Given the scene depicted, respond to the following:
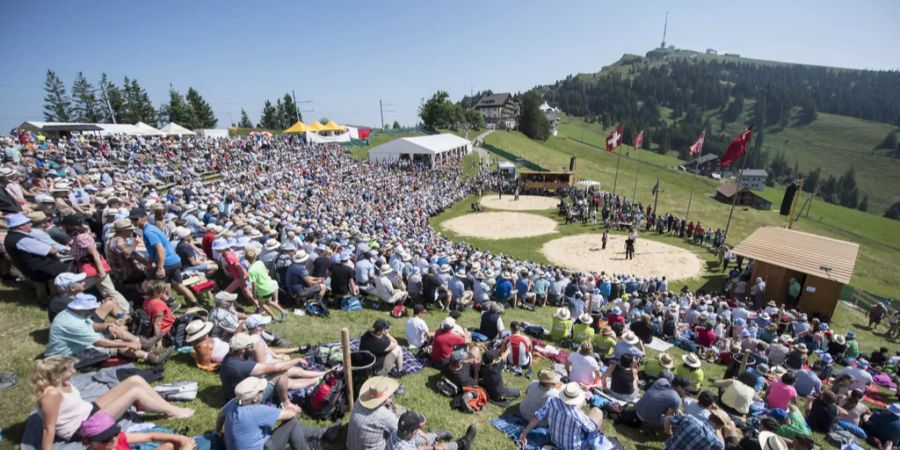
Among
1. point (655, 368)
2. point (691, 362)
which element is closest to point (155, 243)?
A: point (655, 368)

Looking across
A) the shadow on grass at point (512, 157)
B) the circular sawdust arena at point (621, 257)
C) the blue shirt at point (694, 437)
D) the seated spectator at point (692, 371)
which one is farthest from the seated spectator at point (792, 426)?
the shadow on grass at point (512, 157)

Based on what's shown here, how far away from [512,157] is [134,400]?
59.6 metres

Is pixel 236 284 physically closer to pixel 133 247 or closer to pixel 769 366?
pixel 133 247

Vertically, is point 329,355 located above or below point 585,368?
above

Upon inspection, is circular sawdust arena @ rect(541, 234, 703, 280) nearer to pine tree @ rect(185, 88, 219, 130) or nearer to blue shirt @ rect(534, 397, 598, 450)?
blue shirt @ rect(534, 397, 598, 450)

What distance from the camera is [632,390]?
24.0ft

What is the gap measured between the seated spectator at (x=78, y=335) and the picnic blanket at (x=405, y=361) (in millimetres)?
2749

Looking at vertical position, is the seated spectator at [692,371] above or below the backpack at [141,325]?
below

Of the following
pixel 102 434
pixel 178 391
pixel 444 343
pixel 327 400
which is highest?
pixel 102 434

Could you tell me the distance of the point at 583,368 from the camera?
297 inches

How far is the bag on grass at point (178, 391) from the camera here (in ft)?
18.8

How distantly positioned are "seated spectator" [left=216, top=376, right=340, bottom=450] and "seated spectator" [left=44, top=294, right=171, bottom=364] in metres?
2.66

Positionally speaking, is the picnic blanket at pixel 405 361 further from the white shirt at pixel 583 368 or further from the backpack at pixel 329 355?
the white shirt at pixel 583 368

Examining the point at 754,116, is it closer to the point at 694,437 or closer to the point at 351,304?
the point at 351,304
